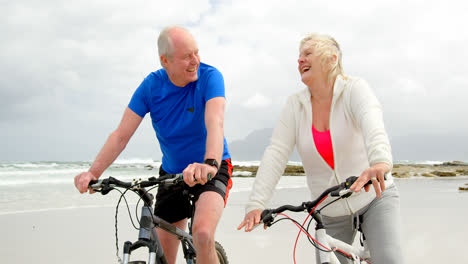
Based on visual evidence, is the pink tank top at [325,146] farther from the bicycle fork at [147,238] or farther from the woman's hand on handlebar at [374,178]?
the bicycle fork at [147,238]

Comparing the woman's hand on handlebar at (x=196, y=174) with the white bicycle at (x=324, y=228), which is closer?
the white bicycle at (x=324, y=228)

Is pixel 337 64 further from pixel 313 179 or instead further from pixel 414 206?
pixel 414 206

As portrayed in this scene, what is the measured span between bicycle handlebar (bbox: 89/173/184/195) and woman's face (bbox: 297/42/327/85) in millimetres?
1022

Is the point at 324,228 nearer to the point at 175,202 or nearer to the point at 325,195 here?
the point at 325,195

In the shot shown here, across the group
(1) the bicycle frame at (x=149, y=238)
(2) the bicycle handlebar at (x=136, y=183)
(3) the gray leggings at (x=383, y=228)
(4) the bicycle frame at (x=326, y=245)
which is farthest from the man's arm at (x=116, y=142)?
(3) the gray leggings at (x=383, y=228)

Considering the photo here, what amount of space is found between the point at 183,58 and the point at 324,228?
4.77 ft

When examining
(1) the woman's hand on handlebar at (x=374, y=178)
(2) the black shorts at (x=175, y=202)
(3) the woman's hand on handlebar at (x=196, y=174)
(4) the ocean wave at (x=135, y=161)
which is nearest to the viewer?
(1) the woman's hand on handlebar at (x=374, y=178)

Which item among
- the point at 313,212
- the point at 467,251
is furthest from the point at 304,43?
the point at 467,251

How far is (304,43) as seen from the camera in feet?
8.64

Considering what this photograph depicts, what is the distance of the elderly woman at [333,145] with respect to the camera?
2514mm

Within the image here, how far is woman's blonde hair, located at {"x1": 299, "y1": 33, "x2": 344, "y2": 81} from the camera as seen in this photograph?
2582mm

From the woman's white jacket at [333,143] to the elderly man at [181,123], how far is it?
345 millimetres

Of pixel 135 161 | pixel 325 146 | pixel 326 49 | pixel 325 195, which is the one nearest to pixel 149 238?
pixel 325 195

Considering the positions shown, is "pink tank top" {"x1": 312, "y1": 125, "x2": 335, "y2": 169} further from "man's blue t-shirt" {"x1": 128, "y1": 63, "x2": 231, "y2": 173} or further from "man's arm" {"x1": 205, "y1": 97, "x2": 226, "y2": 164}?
"man's blue t-shirt" {"x1": 128, "y1": 63, "x2": 231, "y2": 173}
